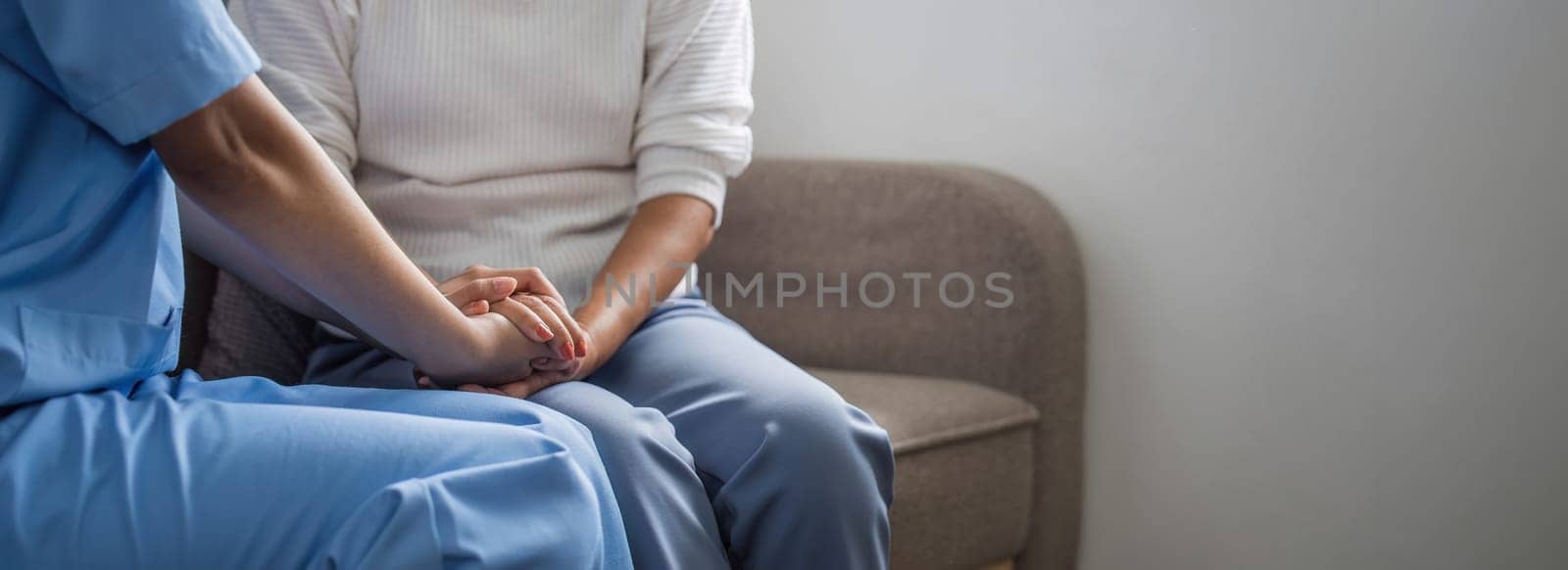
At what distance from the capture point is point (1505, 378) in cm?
128

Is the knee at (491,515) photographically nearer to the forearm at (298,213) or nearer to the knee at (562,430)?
the knee at (562,430)

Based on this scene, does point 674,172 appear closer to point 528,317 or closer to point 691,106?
point 691,106

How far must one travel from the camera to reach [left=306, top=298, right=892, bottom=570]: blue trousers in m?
0.96

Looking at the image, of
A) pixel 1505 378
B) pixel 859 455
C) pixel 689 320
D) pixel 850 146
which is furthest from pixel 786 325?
pixel 1505 378

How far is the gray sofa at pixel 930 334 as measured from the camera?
1.33 meters

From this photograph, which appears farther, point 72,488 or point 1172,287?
point 1172,287

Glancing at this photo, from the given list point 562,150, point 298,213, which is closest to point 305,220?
point 298,213

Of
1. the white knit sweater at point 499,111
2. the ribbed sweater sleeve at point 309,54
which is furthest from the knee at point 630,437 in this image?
the ribbed sweater sleeve at point 309,54

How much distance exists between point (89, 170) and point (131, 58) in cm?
9

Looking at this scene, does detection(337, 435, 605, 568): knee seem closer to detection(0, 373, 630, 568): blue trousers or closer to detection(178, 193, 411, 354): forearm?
detection(0, 373, 630, 568): blue trousers

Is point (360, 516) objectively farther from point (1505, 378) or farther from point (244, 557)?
point (1505, 378)

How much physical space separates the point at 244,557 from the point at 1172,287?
3.60 ft

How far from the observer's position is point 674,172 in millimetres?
1282

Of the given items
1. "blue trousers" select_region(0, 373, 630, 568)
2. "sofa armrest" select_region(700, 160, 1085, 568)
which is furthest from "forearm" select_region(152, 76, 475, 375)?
"sofa armrest" select_region(700, 160, 1085, 568)
